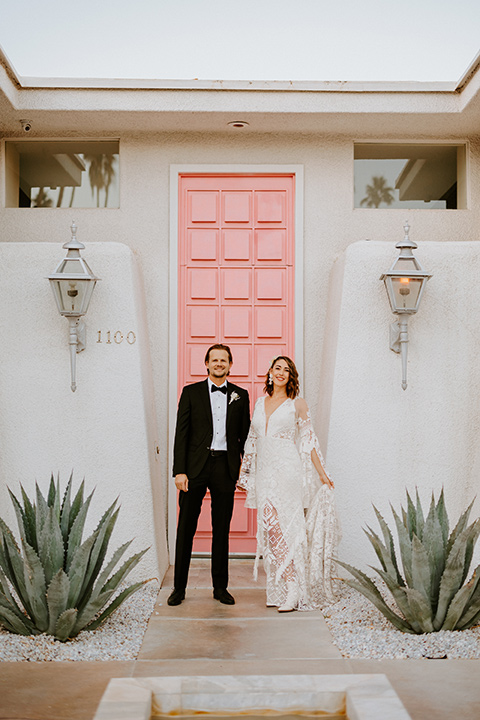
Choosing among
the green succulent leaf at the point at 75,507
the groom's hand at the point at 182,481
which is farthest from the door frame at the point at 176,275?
the green succulent leaf at the point at 75,507

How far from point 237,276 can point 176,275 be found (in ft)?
1.89

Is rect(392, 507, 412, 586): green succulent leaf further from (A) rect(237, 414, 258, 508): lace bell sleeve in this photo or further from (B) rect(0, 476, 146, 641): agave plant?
(B) rect(0, 476, 146, 641): agave plant

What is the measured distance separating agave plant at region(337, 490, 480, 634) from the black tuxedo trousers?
1.33 metres

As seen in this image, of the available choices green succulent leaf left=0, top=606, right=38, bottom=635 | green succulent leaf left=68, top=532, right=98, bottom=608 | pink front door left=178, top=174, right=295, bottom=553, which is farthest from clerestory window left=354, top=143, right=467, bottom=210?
green succulent leaf left=0, top=606, right=38, bottom=635

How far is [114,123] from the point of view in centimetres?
734

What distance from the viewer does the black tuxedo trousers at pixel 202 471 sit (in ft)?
19.7

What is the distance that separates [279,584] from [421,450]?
5.49ft

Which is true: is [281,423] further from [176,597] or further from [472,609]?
[472,609]

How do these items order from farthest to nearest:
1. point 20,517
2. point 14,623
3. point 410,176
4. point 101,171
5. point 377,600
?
point 410,176 < point 101,171 < point 377,600 < point 20,517 < point 14,623

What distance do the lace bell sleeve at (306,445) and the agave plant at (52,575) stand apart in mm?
1644

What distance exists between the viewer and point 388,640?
4.83 metres

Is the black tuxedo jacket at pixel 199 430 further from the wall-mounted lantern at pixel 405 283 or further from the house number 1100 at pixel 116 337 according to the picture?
the wall-mounted lantern at pixel 405 283

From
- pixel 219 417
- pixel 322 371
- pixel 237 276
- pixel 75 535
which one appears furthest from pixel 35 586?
pixel 237 276

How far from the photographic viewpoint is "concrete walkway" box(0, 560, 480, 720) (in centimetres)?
372
